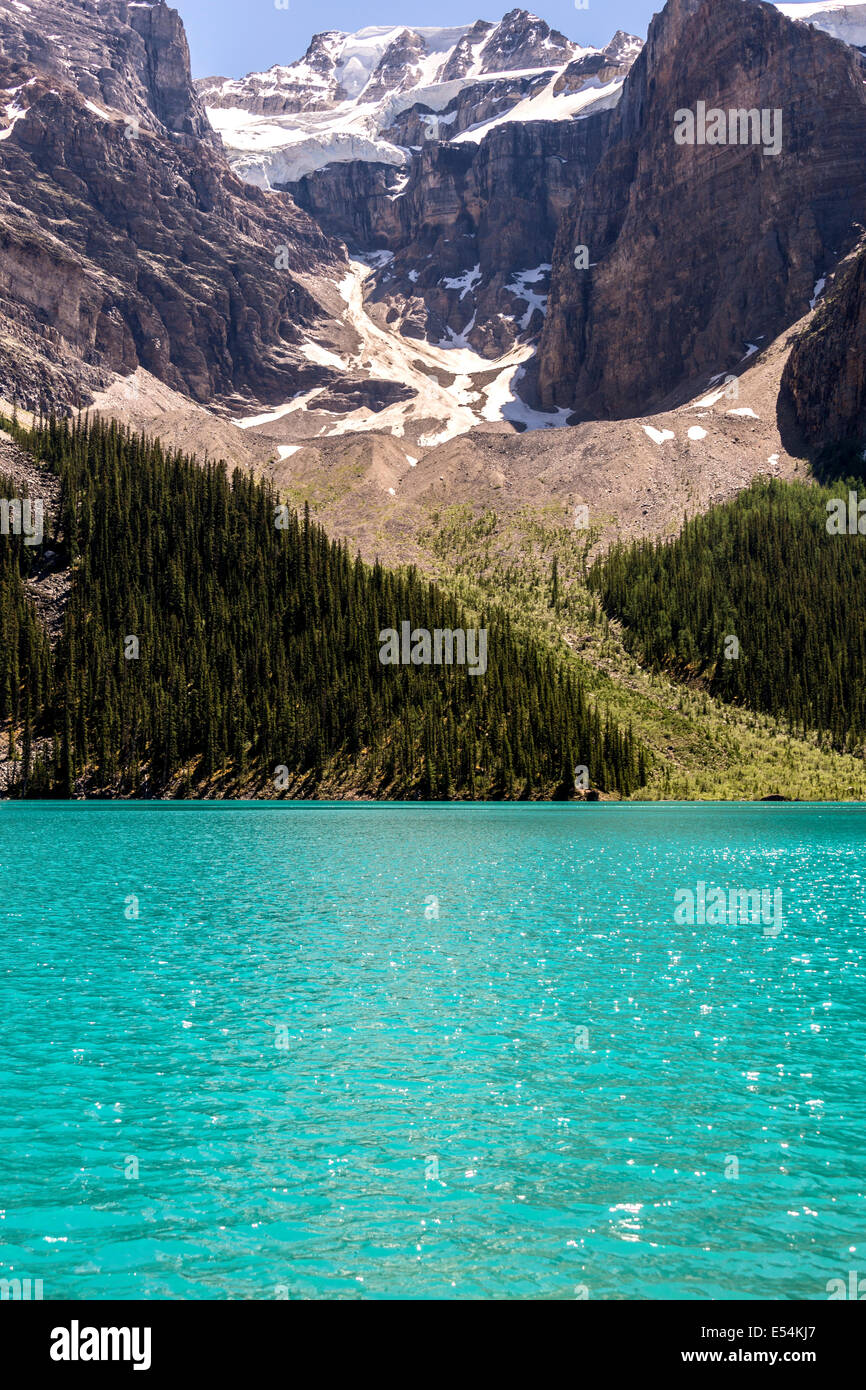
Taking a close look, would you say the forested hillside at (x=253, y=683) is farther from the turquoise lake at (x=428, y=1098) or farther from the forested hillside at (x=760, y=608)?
the turquoise lake at (x=428, y=1098)

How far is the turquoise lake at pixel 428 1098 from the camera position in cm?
1298

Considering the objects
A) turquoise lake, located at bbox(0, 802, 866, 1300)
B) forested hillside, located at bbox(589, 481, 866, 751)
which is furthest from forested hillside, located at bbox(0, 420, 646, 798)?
turquoise lake, located at bbox(0, 802, 866, 1300)

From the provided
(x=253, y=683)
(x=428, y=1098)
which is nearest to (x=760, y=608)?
(x=253, y=683)

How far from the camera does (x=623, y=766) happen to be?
412ft

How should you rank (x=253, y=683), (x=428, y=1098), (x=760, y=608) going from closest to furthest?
(x=428, y=1098)
(x=253, y=683)
(x=760, y=608)

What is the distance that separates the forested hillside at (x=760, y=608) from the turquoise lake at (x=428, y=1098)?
11620cm

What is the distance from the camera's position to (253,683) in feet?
452

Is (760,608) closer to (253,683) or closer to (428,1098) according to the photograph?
(253,683)

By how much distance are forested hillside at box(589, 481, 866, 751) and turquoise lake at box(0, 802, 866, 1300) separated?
116199 mm

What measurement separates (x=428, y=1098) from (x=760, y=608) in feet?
510

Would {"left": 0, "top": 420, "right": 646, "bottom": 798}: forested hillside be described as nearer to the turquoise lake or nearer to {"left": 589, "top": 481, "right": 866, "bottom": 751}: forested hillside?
{"left": 589, "top": 481, "right": 866, "bottom": 751}: forested hillside
